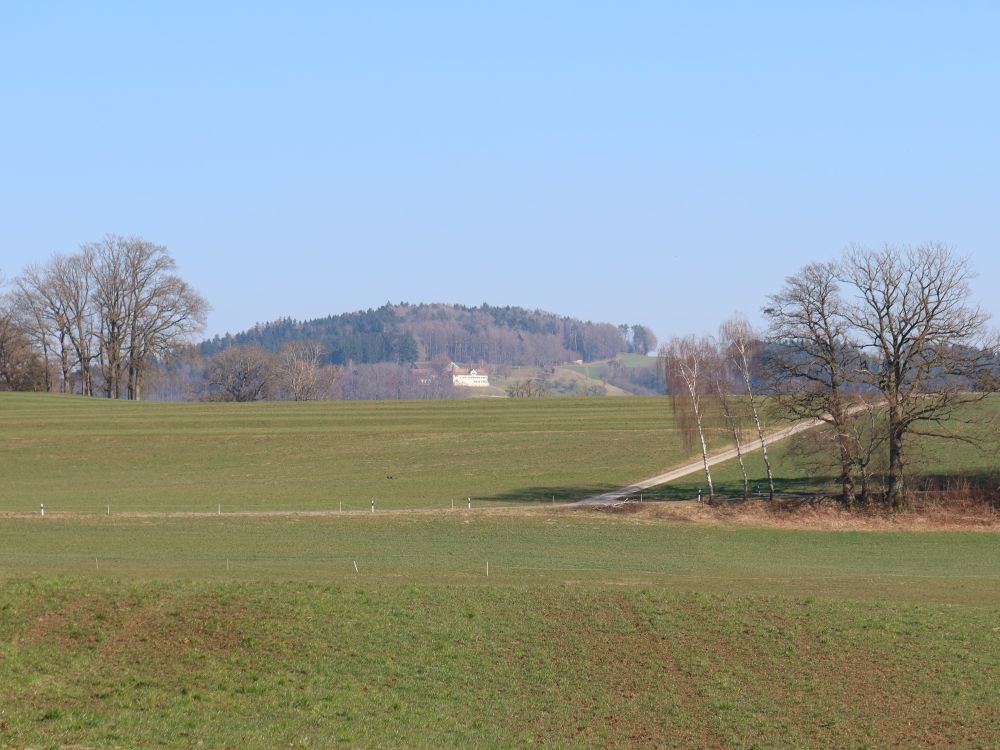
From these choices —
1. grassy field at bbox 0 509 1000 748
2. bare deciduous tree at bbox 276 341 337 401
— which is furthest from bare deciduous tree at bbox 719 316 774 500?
bare deciduous tree at bbox 276 341 337 401

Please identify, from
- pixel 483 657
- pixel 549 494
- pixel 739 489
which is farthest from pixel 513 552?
pixel 739 489

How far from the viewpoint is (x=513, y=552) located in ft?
129

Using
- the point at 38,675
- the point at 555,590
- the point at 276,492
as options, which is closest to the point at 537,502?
the point at 276,492

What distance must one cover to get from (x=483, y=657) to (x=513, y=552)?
17077mm

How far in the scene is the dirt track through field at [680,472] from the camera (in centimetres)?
5700

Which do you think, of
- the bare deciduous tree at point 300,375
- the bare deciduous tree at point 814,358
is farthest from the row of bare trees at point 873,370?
the bare deciduous tree at point 300,375

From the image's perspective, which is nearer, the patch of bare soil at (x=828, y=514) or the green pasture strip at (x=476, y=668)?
the green pasture strip at (x=476, y=668)

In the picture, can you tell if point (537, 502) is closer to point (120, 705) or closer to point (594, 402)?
point (120, 705)

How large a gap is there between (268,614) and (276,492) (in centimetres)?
3593

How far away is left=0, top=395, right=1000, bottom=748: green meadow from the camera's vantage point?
1877cm

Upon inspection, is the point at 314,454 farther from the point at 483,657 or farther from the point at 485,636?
the point at 483,657

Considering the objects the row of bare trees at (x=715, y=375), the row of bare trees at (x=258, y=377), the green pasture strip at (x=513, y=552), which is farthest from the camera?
the row of bare trees at (x=258, y=377)

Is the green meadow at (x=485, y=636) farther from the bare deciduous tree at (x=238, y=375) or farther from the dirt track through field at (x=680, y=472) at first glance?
the bare deciduous tree at (x=238, y=375)

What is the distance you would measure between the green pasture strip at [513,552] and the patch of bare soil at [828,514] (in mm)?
1894
